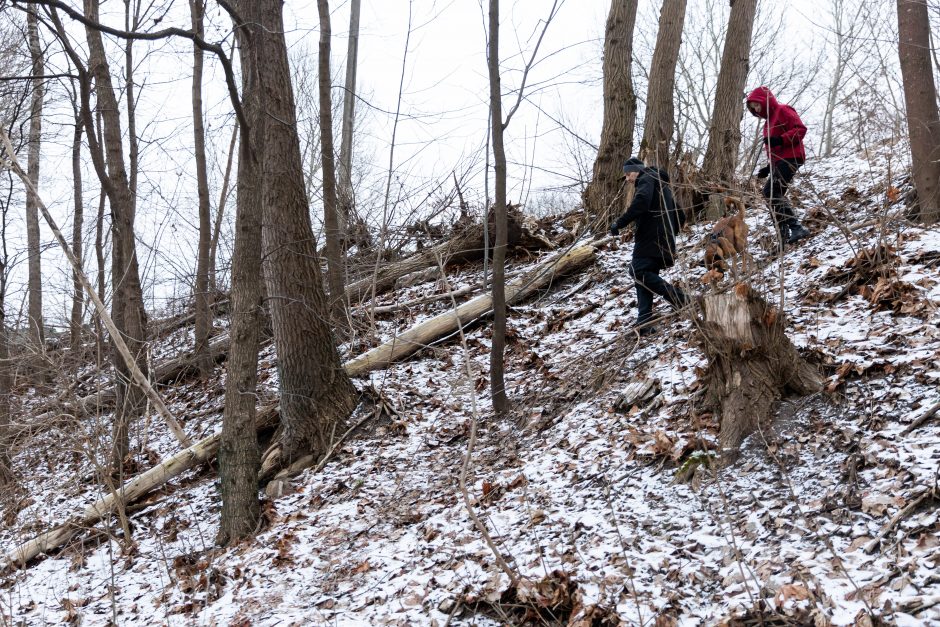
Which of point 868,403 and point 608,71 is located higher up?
point 608,71

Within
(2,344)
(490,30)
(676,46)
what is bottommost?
(2,344)

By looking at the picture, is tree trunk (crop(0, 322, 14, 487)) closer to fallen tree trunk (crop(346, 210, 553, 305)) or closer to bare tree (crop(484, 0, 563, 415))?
fallen tree trunk (crop(346, 210, 553, 305))

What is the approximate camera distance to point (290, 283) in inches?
265

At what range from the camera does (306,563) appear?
4.87m

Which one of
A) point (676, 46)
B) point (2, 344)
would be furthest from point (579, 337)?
point (2, 344)

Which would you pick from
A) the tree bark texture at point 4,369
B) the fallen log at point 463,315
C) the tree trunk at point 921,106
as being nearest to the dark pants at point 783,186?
the tree trunk at point 921,106

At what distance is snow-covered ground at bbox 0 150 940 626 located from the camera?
321cm

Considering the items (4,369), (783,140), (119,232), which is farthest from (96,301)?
(783,140)

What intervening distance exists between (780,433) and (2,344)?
32.8ft

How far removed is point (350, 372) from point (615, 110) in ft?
18.2

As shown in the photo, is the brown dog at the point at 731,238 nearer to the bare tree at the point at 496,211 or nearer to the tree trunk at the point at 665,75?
the bare tree at the point at 496,211

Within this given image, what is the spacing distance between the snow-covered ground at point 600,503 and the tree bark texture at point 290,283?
0.51 metres

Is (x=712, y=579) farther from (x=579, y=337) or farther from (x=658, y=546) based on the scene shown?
(x=579, y=337)

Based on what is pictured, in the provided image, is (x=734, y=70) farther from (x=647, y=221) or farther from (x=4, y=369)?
(x=4, y=369)
